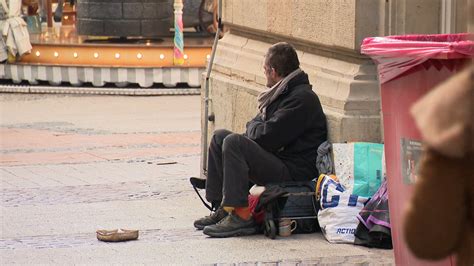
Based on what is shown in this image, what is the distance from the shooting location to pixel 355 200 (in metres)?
7.00

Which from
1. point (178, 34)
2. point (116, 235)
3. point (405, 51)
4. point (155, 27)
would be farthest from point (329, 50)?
point (155, 27)

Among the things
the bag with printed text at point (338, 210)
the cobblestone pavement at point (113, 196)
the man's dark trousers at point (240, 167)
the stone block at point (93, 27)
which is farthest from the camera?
the stone block at point (93, 27)

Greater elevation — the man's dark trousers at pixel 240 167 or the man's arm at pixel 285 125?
the man's arm at pixel 285 125

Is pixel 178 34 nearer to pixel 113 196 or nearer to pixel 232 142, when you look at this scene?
pixel 113 196

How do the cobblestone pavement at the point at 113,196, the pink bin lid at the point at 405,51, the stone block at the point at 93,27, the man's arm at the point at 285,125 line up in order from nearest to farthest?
the pink bin lid at the point at 405,51
the cobblestone pavement at the point at 113,196
the man's arm at the point at 285,125
the stone block at the point at 93,27

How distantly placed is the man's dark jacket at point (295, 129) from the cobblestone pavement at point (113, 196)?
467 millimetres

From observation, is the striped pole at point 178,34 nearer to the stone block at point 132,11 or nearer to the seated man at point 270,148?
the stone block at point 132,11

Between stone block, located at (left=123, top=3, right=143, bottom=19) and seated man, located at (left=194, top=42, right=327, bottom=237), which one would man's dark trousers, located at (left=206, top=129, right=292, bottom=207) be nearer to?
seated man, located at (left=194, top=42, right=327, bottom=237)

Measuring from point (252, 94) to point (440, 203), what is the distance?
21.6ft

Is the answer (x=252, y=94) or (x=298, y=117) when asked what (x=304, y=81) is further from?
(x=252, y=94)

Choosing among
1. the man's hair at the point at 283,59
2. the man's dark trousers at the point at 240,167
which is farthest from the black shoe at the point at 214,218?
the man's hair at the point at 283,59

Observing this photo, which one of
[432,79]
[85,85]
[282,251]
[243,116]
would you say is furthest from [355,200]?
[85,85]

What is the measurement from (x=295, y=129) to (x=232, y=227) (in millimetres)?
716

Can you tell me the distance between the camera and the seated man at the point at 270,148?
7285 millimetres
